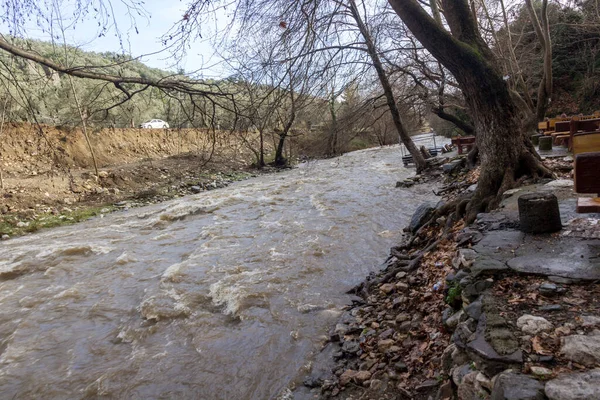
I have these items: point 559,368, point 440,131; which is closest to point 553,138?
point 559,368

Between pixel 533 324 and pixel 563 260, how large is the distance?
3.35 ft

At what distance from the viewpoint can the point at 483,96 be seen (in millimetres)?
5305

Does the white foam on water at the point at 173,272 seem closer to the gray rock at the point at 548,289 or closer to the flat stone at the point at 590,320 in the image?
the gray rock at the point at 548,289

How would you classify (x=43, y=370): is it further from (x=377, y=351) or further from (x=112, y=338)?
(x=377, y=351)

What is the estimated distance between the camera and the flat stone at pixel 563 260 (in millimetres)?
2826

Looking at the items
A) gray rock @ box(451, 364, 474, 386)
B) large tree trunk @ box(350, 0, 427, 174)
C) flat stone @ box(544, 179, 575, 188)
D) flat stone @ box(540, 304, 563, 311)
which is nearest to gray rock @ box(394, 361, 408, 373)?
gray rock @ box(451, 364, 474, 386)

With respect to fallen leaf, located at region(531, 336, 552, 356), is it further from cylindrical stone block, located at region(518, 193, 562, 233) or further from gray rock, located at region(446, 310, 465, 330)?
cylindrical stone block, located at region(518, 193, 562, 233)

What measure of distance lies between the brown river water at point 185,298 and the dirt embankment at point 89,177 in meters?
2.51

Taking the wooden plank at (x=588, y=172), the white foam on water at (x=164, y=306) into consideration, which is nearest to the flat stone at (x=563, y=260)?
the wooden plank at (x=588, y=172)

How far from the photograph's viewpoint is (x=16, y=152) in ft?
61.3

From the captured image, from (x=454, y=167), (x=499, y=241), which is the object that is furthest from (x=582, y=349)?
(x=454, y=167)

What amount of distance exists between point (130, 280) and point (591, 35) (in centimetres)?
2368

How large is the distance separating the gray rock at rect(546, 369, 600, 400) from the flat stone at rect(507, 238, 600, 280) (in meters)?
1.17

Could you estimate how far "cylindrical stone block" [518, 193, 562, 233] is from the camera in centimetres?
364
